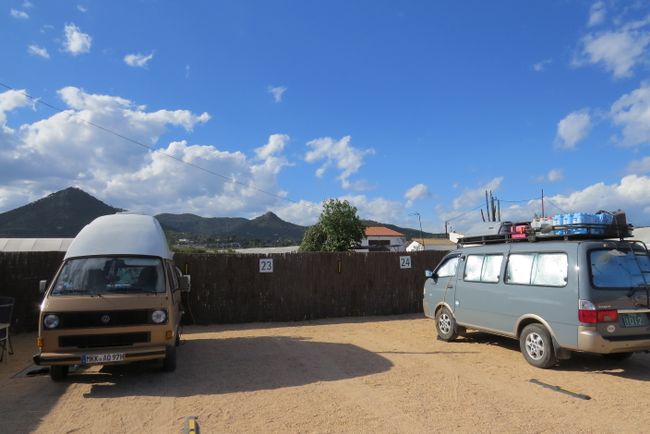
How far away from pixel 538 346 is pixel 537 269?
3.97 feet

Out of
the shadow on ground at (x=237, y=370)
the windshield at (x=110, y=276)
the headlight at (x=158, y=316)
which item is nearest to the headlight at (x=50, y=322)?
the windshield at (x=110, y=276)

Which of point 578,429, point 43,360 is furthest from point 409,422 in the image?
point 43,360

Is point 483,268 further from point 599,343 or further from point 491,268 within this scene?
point 599,343

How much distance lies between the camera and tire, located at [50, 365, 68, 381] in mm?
7235

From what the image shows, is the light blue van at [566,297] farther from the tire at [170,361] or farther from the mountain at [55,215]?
the mountain at [55,215]

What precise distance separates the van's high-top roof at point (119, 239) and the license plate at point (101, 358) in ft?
5.95

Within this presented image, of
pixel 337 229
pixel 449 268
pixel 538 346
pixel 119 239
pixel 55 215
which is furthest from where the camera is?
pixel 337 229

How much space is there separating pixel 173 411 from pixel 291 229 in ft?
331

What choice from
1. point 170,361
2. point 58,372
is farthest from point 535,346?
point 58,372

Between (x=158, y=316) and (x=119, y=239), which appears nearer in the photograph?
(x=158, y=316)

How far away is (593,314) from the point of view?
6875 mm

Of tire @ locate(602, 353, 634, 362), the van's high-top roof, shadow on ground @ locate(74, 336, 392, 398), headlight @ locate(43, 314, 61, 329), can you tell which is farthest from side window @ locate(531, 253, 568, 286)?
headlight @ locate(43, 314, 61, 329)

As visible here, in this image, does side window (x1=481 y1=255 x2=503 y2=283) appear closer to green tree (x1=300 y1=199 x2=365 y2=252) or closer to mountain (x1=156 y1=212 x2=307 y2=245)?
green tree (x1=300 y1=199 x2=365 y2=252)

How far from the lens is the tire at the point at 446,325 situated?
10047 millimetres
